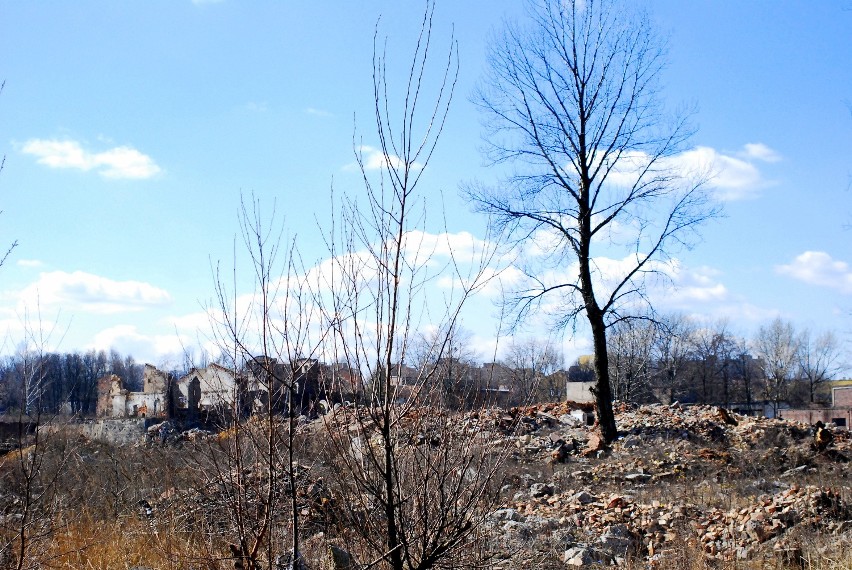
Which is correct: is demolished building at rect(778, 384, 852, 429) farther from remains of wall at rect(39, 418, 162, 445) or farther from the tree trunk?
remains of wall at rect(39, 418, 162, 445)

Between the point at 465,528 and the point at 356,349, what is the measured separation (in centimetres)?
107

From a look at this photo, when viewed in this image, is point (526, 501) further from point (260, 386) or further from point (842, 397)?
point (842, 397)

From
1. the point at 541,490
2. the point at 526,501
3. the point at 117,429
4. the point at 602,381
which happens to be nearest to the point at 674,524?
the point at 526,501

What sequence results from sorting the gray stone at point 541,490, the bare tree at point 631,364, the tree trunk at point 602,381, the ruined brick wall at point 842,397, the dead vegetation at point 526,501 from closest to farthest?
the dead vegetation at point 526,501 → the gray stone at point 541,490 → the tree trunk at point 602,381 → the bare tree at point 631,364 → the ruined brick wall at point 842,397

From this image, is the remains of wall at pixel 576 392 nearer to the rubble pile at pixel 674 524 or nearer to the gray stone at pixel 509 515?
the rubble pile at pixel 674 524

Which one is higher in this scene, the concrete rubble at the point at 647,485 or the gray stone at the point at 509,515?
the concrete rubble at the point at 647,485

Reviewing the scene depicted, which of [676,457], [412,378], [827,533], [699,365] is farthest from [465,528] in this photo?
[699,365]

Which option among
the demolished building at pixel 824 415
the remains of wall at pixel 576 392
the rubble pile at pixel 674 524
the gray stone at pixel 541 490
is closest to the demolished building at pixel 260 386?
the rubble pile at pixel 674 524

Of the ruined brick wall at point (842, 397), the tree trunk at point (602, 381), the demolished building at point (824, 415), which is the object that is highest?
the tree trunk at point (602, 381)

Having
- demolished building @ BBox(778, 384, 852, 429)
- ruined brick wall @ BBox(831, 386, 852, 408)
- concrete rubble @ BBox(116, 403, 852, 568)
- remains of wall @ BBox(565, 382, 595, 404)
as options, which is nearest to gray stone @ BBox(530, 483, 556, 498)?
concrete rubble @ BBox(116, 403, 852, 568)

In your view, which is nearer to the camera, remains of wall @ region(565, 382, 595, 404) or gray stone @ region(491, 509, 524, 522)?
gray stone @ region(491, 509, 524, 522)

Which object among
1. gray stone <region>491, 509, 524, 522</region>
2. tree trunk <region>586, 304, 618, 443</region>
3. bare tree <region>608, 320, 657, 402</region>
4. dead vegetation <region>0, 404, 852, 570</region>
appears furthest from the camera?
bare tree <region>608, 320, 657, 402</region>

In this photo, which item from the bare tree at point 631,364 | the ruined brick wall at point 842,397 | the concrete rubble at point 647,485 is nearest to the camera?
the concrete rubble at point 647,485

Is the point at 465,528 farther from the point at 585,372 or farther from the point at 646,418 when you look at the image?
the point at 585,372
